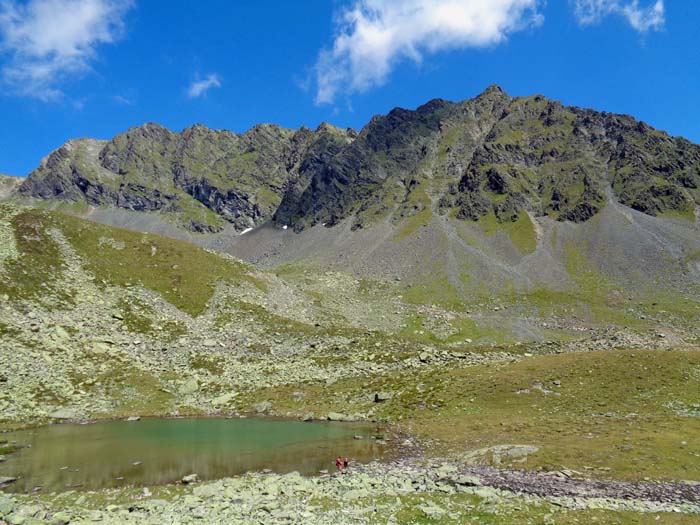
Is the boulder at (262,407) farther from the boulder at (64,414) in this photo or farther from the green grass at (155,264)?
the green grass at (155,264)

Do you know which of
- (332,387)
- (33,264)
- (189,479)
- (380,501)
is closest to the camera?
(380,501)

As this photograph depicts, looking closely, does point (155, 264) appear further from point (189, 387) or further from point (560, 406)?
point (560, 406)

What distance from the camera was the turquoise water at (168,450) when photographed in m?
32.8

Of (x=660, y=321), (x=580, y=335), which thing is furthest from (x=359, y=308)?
(x=660, y=321)

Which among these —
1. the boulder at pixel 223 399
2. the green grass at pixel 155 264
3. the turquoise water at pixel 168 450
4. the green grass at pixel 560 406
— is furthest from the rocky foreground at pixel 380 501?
the green grass at pixel 155 264

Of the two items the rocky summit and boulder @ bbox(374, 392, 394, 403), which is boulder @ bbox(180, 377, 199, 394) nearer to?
the rocky summit

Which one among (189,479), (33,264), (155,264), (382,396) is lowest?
(382,396)

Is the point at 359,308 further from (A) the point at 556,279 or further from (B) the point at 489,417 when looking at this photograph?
(A) the point at 556,279

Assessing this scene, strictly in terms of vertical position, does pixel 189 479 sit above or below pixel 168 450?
above

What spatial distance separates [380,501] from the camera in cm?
2556

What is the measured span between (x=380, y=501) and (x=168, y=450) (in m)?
22.2

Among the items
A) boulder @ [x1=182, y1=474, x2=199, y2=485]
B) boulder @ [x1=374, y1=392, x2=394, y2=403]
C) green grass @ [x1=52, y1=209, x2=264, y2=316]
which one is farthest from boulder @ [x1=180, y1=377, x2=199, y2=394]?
boulder @ [x1=182, y1=474, x2=199, y2=485]

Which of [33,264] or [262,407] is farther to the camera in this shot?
[33,264]

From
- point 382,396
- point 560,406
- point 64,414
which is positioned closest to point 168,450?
point 64,414
